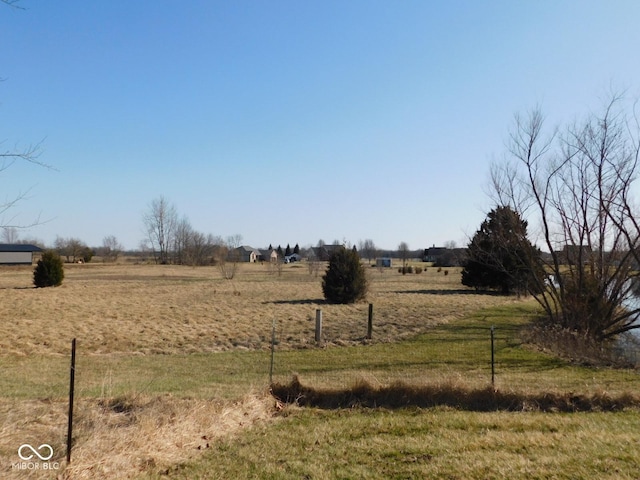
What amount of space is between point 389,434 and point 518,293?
2770 centimetres

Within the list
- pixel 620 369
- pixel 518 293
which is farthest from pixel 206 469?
pixel 518 293

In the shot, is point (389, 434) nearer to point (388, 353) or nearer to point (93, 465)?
point (93, 465)

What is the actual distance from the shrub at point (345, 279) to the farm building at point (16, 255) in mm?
62576

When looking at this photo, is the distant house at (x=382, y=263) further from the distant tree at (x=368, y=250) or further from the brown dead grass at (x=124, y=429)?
the brown dead grass at (x=124, y=429)

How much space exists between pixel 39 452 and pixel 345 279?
66.6ft

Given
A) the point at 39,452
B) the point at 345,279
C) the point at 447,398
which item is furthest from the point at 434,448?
A: the point at 345,279

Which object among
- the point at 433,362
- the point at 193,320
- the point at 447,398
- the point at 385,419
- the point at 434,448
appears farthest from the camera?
the point at 193,320

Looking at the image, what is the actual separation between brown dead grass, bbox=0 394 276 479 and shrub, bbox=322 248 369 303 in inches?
682

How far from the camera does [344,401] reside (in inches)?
296

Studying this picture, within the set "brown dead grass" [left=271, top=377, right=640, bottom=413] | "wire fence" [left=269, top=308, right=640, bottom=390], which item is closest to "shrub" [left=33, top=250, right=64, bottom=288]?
"wire fence" [left=269, top=308, right=640, bottom=390]

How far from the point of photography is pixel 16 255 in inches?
2717

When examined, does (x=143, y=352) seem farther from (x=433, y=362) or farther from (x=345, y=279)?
(x=345, y=279)

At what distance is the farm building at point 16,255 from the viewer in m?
67.9

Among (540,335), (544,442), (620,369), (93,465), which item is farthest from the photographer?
(540,335)
